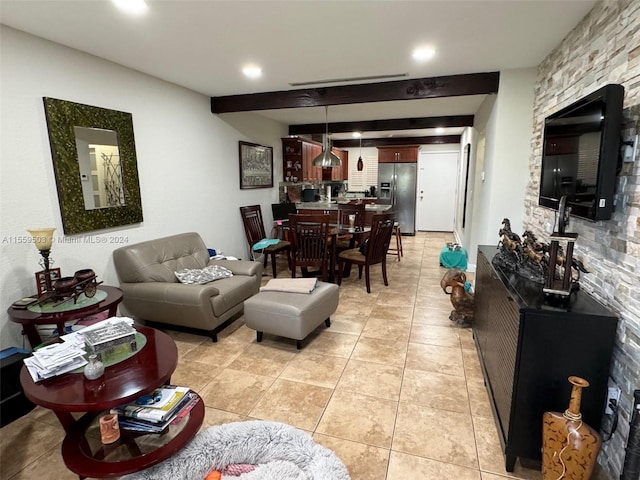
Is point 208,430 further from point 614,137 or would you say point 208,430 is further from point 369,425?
point 614,137

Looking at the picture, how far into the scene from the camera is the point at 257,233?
5.27m

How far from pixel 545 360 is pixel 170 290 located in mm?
2633

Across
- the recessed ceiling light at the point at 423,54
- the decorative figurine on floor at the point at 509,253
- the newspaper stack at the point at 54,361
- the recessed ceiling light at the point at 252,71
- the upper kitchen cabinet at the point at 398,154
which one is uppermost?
the recessed ceiling light at the point at 252,71

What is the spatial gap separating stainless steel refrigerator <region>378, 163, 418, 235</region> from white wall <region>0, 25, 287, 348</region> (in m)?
4.45

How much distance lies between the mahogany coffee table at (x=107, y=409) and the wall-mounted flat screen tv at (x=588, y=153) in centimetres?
219

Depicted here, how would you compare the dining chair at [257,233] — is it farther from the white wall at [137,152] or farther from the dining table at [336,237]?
the dining table at [336,237]

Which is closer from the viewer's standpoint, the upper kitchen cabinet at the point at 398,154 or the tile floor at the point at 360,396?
the tile floor at the point at 360,396

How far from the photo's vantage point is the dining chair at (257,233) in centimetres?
477

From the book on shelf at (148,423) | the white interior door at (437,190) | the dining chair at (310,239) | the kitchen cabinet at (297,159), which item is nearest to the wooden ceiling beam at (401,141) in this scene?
the white interior door at (437,190)

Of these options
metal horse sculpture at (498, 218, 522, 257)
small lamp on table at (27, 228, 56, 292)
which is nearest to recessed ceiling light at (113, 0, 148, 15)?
small lamp on table at (27, 228, 56, 292)

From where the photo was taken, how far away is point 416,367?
2543 mm

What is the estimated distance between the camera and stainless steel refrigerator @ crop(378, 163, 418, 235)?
329 inches

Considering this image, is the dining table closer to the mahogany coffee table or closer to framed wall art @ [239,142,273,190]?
framed wall art @ [239,142,273,190]

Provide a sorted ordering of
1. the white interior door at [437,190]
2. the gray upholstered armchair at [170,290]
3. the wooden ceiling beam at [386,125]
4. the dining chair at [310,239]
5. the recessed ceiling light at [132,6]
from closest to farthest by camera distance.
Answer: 1. the recessed ceiling light at [132,6]
2. the gray upholstered armchair at [170,290]
3. the dining chair at [310,239]
4. the wooden ceiling beam at [386,125]
5. the white interior door at [437,190]
